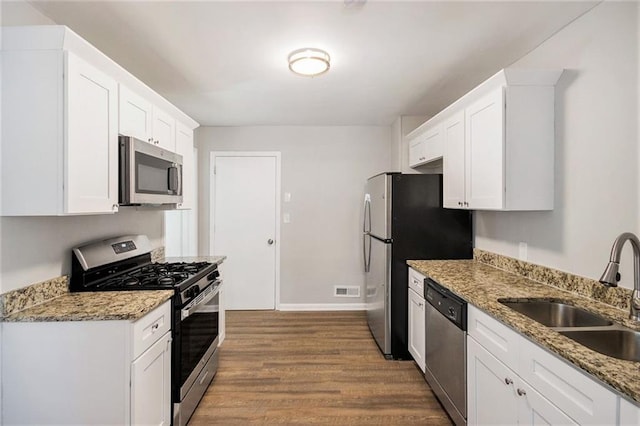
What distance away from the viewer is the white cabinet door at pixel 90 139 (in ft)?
5.12

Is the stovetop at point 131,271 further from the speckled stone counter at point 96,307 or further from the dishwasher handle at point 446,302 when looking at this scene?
the dishwasher handle at point 446,302

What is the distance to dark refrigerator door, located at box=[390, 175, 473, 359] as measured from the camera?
3029 mm

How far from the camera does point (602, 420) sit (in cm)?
105

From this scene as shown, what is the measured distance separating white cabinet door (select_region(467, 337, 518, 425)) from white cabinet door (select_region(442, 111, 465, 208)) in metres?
1.18

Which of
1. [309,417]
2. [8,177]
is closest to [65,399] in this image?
[8,177]

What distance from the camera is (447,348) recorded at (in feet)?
7.14

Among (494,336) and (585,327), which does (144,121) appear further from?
(585,327)

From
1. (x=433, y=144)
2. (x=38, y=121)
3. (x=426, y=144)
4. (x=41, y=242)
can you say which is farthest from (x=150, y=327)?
(x=426, y=144)

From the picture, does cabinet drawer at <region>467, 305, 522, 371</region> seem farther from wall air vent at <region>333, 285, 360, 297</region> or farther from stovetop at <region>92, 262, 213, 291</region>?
wall air vent at <region>333, 285, 360, 297</region>

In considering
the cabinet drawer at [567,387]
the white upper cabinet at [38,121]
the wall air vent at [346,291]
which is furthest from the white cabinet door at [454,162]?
the white upper cabinet at [38,121]

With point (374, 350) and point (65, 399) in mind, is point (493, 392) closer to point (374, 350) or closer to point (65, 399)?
point (374, 350)

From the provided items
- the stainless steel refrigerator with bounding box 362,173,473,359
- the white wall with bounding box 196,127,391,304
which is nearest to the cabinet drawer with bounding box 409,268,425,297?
the stainless steel refrigerator with bounding box 362,173,473,359

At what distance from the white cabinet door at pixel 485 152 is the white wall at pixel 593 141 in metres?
0.36

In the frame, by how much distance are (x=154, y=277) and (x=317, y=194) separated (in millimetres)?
2572
